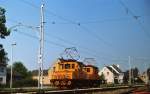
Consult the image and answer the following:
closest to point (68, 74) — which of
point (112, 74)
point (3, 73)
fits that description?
point (3, 73)

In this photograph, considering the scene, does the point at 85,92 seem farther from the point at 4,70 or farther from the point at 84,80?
the point at 4,70

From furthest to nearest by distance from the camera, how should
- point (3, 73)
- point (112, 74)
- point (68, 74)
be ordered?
point (112, 74) → point (3, 73) → point (68, 74)

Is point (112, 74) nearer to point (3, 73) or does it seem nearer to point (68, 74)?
point (3, 73)

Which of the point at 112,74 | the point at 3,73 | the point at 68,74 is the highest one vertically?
the point at 112,74

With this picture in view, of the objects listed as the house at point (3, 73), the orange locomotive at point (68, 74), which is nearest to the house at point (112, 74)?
the house at point (3, 73)

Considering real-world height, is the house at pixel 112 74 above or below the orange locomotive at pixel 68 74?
above

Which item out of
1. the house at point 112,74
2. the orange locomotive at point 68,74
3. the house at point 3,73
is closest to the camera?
the orange locomotive at point 68,74

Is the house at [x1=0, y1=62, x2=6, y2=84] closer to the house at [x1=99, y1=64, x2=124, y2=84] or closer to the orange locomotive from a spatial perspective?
the house at [x1=99, y1=64, x2=124, y2=84]

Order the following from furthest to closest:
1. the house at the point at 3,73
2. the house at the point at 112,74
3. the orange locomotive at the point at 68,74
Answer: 1. the house at the point at 112,74
2. the house at the point at 3,73
3. the orange locomotive at the point at 68,74

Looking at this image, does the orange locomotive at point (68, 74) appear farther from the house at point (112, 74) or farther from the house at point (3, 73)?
the house at point (112, 74)

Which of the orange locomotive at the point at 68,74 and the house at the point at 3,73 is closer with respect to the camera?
the orange locomotive at the point at 68,74

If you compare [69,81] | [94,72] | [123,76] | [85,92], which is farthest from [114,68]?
[85,92]

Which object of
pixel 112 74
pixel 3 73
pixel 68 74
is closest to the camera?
pixel 68 74

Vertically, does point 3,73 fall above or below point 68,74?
above
